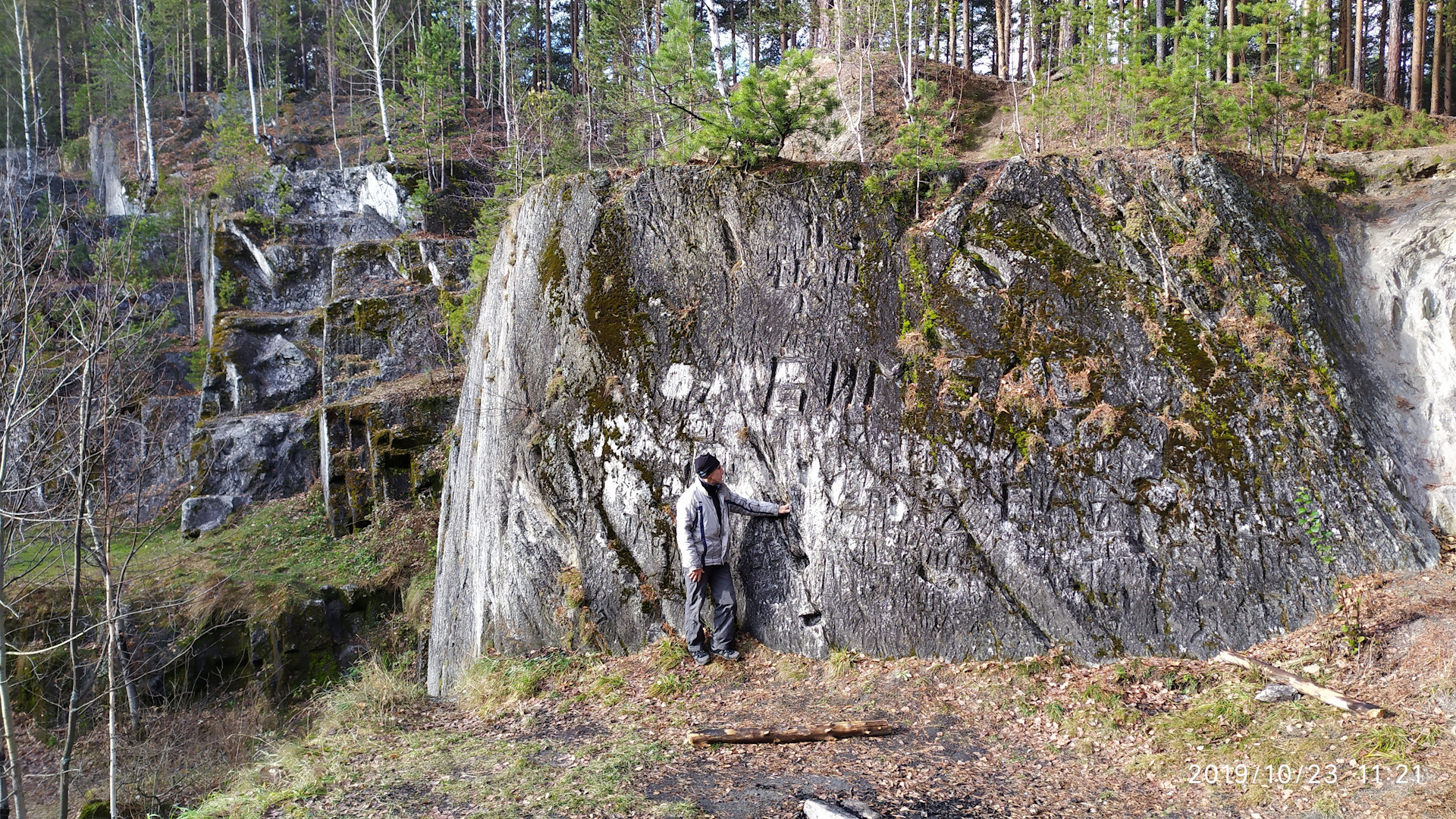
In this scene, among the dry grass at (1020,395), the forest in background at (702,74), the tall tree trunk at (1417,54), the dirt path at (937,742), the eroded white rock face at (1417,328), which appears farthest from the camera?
the tall tree trunk at (1417,54)

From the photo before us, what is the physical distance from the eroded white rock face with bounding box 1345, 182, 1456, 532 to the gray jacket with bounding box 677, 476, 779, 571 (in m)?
6.90

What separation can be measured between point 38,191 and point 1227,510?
137ft

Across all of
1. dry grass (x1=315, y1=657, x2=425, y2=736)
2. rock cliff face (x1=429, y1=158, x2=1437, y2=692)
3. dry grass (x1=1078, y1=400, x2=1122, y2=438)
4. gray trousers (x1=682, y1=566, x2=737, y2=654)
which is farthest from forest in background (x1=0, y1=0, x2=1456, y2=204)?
dry grass (x1=315, y1=657, x2=425, y2=736)

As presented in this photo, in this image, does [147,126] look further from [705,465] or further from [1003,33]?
[705,465]

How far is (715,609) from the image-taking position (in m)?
7.09

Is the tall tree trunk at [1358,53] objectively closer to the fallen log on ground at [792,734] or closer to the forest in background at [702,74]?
the forest in background at [702,74]

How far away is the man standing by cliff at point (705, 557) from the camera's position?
22.7ft

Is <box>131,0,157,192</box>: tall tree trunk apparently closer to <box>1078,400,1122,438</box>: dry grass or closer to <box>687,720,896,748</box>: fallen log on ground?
<box>687,720,896,748</box>: fallen log on ground

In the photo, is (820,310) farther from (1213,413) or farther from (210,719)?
(210,719)

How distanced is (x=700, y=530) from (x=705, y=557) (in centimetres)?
26

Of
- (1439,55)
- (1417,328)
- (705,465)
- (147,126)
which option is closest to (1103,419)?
(705,465)

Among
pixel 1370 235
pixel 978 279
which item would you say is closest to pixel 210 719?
pixel 978 279

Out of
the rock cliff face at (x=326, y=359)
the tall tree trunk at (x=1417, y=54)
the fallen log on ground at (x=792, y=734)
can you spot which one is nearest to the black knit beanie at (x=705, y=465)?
the fallen log on ground at (x=792, y=734)

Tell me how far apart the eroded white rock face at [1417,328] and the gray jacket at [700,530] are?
6896 millimetres
